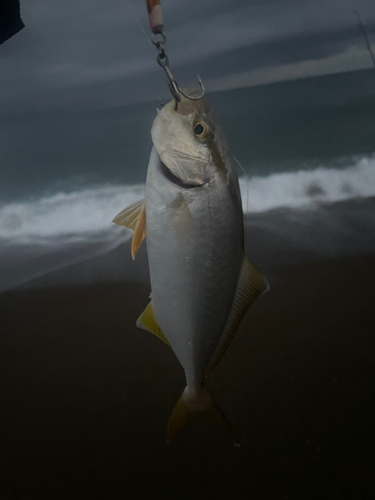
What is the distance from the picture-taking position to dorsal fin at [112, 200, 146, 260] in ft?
5.60

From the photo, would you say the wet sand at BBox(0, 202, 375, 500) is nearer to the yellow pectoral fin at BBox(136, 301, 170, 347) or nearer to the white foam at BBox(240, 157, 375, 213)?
the yellow pectoral fin at BBox(136, 301, 170, 347)

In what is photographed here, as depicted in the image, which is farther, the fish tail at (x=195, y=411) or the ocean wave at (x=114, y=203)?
the ocean wave at (x=114, y=203)

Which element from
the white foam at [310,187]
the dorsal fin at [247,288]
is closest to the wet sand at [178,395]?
the dorsal fin at [247,288]

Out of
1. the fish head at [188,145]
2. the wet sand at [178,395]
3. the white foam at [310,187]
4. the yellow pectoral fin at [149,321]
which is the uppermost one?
the white foam at [310,187]

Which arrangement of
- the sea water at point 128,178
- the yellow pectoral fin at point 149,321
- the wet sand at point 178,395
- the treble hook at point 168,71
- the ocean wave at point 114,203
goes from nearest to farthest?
the treble hook at point 168,71, the yellow pectoral fin at point 149,321, the wet sand at point 178,395, the sea water at point 128,178, the ocean wave at point 114,203

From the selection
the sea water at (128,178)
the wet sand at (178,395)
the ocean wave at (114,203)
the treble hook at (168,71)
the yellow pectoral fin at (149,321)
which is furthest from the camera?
the ocean wave at (114,203)

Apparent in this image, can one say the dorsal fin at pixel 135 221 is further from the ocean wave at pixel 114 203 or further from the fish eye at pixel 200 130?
the ocean wave at pixel 114 203

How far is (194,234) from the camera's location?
153 centimetres

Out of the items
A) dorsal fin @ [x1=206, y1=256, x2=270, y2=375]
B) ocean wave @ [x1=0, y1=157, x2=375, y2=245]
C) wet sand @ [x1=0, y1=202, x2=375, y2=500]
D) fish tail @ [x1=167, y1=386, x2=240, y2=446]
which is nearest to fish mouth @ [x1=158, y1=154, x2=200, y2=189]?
dorsal fin @ [x1=206, y1=256, x2=270, y2=375]

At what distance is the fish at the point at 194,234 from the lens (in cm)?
151

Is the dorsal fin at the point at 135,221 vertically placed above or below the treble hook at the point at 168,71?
below

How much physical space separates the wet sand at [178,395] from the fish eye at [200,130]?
2664 millimetres

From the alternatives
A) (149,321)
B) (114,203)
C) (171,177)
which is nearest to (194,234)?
(171,177)

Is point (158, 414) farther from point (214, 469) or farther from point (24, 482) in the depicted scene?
point (24, 482)
